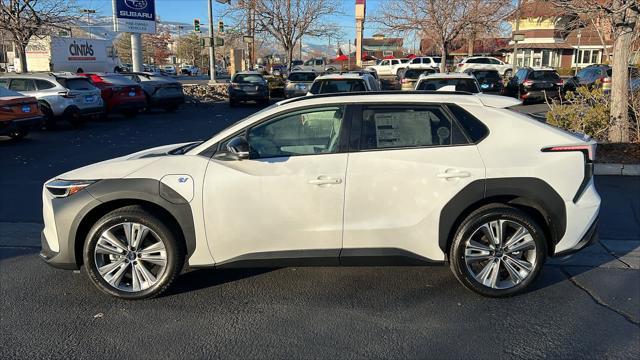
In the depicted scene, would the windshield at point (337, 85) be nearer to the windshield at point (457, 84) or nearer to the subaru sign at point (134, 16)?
the windshield at point (457, 84)

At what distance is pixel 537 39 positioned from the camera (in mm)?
47906

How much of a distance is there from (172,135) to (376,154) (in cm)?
1113

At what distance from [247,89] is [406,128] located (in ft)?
64.1

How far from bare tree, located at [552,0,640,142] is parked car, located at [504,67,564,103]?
12926 millimetres

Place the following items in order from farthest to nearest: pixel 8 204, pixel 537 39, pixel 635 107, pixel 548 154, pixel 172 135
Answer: pixel 537 39, pixel 172 135, pixel 635 107, pixel 8 204, pixel 548 154

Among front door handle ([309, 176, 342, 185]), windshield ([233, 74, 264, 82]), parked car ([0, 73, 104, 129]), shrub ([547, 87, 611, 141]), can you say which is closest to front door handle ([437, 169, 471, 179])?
front door handle ([309, 176, 342, 185])

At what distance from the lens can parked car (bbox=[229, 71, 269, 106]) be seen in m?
22.9

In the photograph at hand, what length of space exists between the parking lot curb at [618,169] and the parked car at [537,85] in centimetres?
1446

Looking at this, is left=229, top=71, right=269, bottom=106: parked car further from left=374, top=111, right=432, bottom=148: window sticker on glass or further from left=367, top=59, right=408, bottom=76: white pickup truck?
left=367, top=59, right=408, bottom=76: white pickup truck

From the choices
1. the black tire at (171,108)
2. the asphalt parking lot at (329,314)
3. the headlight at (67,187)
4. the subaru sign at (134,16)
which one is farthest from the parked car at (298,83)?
the headlight at (67,187)

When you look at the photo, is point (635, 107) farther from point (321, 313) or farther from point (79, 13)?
point (79, 13)

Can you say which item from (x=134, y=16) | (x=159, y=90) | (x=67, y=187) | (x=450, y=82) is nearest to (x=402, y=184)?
(x=67, y=187)

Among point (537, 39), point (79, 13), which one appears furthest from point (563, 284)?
point (537, 39)

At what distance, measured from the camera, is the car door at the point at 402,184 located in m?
3.94
